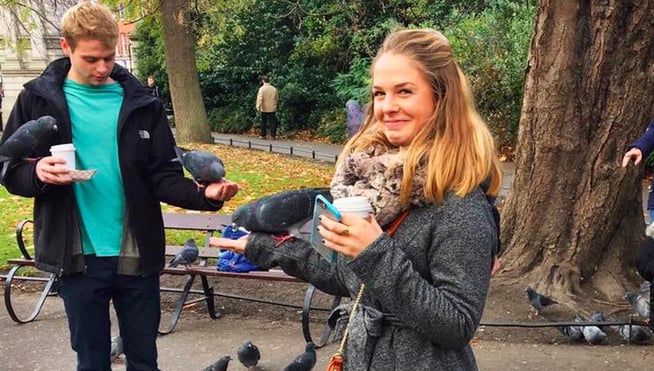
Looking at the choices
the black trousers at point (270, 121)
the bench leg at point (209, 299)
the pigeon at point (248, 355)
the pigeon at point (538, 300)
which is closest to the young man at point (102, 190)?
the pigeon at point (248, 355)

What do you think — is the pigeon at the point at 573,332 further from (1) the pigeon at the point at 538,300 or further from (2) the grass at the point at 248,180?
(2) the grass at the point at 248,180

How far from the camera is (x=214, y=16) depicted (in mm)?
18625

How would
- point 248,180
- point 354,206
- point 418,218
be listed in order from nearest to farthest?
point 354,206
point 418,218
point 248,180

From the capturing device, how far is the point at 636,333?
16.8ft

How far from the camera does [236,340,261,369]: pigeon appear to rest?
4.61 meters

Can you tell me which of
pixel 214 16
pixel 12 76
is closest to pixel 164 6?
pixel 214 16

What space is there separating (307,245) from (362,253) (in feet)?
1.69

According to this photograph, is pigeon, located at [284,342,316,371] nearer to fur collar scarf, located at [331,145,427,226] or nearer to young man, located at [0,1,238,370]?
young man, located at [0,1,238,370]

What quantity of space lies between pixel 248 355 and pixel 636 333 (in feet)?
8.81

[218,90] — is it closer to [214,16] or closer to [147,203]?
[214,16]

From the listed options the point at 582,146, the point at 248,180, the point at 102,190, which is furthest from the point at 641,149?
the point at 248,180

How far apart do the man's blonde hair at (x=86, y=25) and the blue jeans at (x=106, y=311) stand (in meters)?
0.97

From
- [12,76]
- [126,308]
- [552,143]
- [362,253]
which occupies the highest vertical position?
[362,253]

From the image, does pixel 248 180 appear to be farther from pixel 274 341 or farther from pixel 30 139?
pixel 30 139
